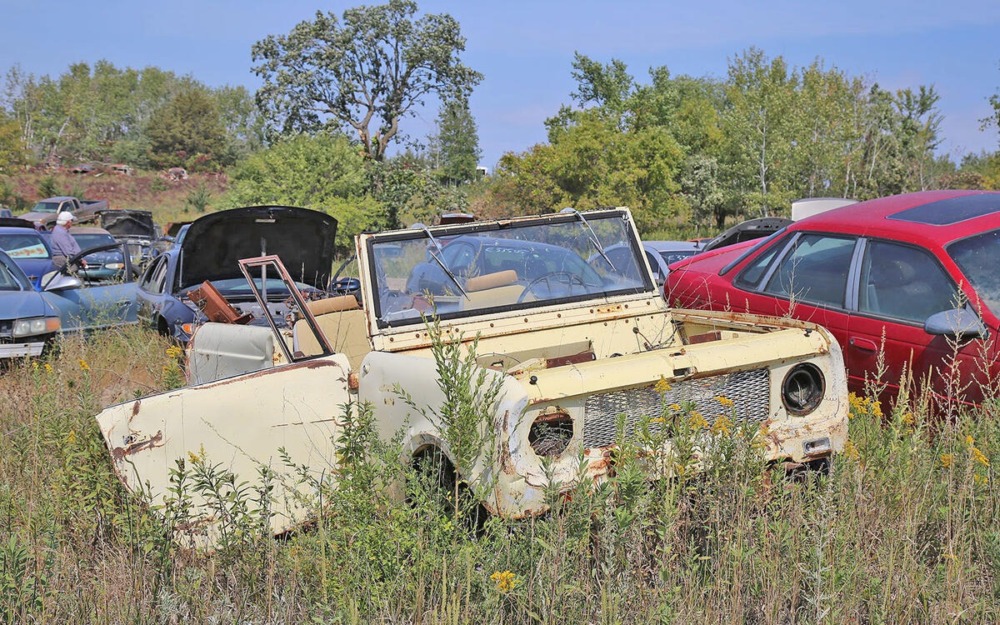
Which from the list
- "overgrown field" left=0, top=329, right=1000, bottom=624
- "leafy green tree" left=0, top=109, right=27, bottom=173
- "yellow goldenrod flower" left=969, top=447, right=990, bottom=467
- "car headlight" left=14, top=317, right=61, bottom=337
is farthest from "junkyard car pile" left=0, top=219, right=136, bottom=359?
"leafy green tree" left=0, top=109, right=27, bottom=173

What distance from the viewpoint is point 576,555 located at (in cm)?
356

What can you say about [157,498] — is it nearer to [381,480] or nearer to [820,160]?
[381,480]

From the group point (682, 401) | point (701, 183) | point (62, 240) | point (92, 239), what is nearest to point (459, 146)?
point (701, 183)

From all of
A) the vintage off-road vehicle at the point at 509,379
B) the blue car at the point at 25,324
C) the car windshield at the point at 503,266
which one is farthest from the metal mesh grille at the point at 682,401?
the blue car at the point at 25,324

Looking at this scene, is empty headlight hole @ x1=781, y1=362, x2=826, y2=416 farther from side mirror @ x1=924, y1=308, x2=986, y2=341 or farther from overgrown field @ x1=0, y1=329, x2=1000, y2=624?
side mirror @ x1=924, y1=308, x2=986, y2=341

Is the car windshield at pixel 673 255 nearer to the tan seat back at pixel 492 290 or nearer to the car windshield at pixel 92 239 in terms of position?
the tan seat back at pixel 492 290

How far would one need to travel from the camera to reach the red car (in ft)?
16.1

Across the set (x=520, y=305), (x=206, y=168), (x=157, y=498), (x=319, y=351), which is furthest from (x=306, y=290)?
(x=206, y=168)

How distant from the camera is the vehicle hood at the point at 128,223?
31.2m

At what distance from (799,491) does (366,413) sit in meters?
1.79

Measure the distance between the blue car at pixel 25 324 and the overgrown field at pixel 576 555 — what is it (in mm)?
5185

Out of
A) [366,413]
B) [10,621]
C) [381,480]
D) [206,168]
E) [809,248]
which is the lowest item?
[10,621]

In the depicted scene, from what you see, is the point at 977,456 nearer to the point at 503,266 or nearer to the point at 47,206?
the point at 503,266

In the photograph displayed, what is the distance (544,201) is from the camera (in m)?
36.0
